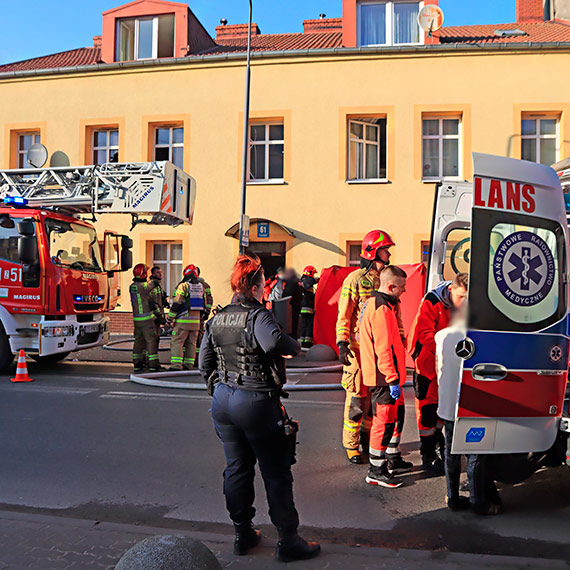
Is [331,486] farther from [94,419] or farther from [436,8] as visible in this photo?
[436,8]

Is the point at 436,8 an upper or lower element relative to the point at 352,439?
upper

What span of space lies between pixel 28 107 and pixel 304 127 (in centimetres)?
861

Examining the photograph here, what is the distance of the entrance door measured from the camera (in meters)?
17.1

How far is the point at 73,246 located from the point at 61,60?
1282cm

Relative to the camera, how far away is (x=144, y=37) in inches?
756

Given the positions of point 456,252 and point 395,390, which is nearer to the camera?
point 395,390

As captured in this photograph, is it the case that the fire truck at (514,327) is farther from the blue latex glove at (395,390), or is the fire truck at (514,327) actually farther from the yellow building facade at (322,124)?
the yellow building facade at (322,124)

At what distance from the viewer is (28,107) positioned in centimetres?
1867

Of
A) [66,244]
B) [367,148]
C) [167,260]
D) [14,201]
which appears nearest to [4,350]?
[66,244]

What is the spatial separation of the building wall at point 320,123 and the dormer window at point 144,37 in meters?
1.40

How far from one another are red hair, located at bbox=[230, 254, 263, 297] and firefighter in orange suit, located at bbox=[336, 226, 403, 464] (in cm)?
171

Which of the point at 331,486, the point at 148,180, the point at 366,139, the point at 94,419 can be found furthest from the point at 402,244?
the point at 331,486

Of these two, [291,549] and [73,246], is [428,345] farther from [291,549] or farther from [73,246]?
[73,246]

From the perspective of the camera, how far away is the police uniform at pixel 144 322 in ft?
33.4
